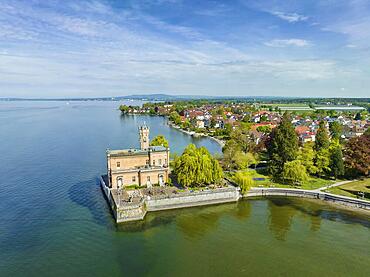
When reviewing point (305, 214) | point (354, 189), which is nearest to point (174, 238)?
point (305, 214)

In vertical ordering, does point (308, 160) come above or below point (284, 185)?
above

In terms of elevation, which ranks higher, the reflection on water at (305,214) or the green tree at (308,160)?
the green tree at (308,160)

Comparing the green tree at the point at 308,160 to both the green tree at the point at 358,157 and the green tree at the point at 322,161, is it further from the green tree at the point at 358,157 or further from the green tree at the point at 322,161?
the green tree at the point at 358,157

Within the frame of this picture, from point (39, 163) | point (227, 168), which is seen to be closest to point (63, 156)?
point (39, 163)

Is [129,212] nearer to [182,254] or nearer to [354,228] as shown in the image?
[182,254]

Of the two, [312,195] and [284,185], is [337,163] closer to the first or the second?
[312,195]

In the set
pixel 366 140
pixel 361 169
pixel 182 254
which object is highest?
pixel 366 140

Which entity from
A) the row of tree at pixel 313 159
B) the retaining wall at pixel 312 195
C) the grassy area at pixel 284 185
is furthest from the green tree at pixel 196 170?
the row of tree at pixel 313 159
